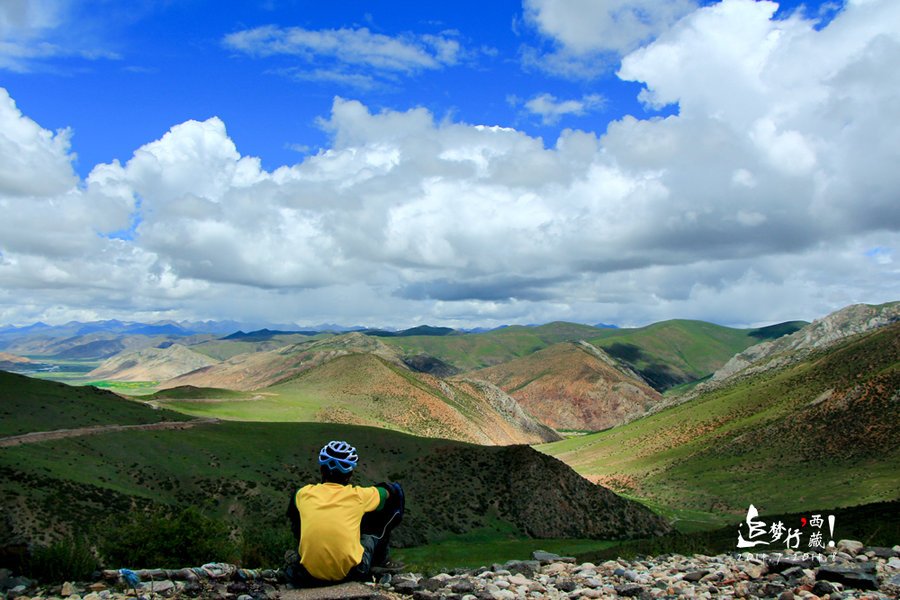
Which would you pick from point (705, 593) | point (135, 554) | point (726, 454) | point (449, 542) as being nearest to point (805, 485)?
point (726, 454)

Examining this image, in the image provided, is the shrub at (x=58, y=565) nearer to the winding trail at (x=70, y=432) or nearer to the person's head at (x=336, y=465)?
the person's head at (x=336, y=465)

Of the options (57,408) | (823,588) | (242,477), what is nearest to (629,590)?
(823,588)

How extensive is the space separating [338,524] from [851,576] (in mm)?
8542

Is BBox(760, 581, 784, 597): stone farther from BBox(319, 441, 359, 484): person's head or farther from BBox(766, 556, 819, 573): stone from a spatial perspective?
BBox(319, 441, 359, 484): person's head

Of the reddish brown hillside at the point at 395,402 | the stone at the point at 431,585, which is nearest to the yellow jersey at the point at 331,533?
the stone at the point at 431,585

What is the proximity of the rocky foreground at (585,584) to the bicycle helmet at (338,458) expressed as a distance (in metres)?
1.84

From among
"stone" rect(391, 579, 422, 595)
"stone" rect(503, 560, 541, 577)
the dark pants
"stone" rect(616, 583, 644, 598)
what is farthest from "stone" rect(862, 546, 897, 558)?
the dark pants

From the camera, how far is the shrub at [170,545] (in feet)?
46.3

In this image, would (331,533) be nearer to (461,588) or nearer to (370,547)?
(370,547)

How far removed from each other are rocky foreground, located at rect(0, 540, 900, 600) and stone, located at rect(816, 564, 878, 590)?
0.05 ft

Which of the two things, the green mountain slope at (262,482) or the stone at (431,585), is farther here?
the green mountain slope at (262,482)

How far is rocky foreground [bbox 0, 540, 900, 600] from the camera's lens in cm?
811

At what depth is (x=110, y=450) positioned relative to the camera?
145 feet

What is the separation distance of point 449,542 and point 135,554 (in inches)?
1274
